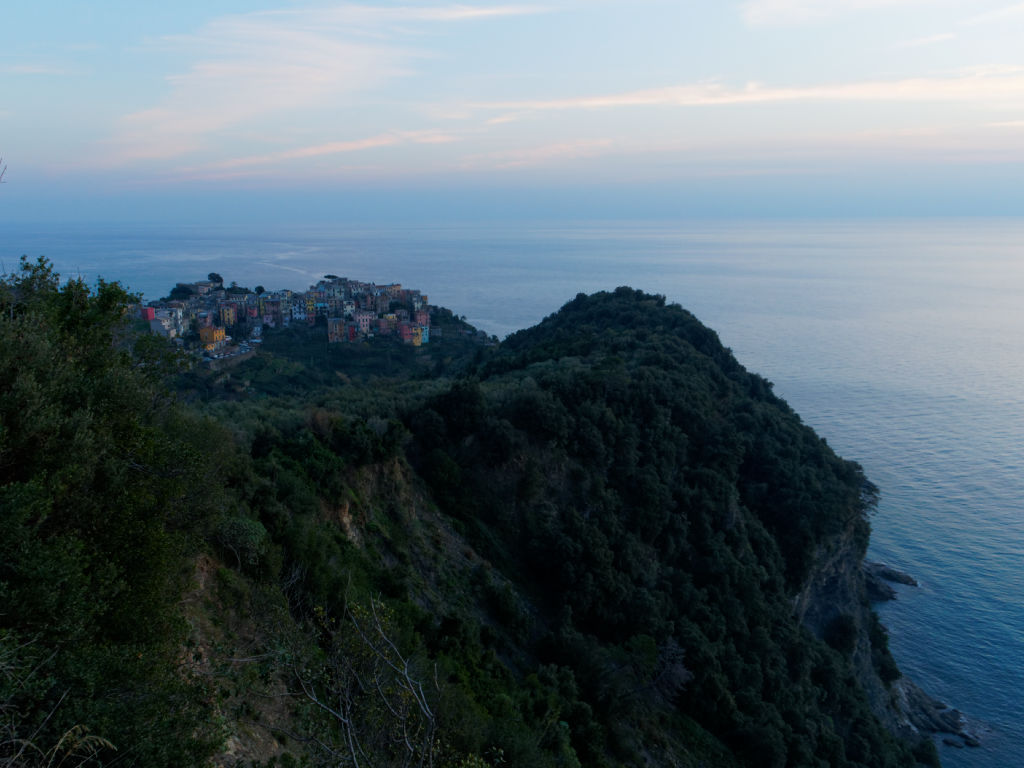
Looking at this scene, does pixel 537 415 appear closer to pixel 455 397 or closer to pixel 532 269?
pixel 455 397

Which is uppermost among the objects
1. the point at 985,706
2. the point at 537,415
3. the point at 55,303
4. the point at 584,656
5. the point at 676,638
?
the point at 55,303

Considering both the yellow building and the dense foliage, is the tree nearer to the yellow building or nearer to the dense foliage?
the dense foliage

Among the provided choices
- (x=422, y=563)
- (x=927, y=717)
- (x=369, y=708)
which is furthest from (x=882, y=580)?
(x=369, y=708)

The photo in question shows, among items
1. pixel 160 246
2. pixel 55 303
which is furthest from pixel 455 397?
pixel 160 246

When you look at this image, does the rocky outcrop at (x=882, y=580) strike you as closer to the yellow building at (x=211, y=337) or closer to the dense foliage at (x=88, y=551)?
the dense foliage at (x=88, y=551)

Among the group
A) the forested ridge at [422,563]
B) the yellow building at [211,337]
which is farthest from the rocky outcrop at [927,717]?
the yellow building at [211,337]

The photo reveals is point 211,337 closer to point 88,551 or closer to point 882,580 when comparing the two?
point 88,551
